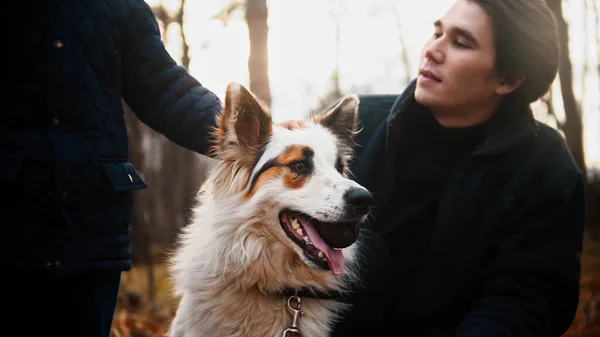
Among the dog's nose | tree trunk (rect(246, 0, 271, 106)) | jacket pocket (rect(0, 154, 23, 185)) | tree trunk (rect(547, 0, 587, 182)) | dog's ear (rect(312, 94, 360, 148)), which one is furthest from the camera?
tree trunk (rect(547, 0, 587, 182))

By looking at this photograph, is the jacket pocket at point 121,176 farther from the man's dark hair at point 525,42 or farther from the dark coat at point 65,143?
the man's dark hair at point 525,42

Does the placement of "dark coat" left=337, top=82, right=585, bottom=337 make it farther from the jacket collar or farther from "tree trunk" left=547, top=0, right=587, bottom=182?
"tree trunk" left=547, top=0, right=587, bottom=182

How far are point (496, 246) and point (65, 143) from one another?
224 cm

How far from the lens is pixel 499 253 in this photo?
2930mm

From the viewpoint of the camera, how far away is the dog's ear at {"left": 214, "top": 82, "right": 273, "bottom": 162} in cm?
278

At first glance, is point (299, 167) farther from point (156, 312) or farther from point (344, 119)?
point (156, 312)

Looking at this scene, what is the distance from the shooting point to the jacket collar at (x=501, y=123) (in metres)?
2.98

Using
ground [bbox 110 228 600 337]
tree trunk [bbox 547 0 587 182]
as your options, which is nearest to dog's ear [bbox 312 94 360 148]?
ground [bbox 110 228 600 337]

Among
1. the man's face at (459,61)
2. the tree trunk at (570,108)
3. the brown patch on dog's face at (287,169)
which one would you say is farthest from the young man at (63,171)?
the tree trunk at (570,108)

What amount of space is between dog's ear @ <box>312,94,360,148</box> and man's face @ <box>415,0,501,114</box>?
0.38 meters

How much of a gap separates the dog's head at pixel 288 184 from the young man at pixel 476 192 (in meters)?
0.49

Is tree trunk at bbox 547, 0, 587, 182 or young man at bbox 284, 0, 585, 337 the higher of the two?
young man at bbox 284, 0, 585, 337

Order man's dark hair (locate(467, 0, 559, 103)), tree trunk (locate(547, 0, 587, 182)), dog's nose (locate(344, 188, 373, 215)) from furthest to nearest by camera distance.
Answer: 1. tree trunk (locate(547, 0, 587, 182))
2. man's dark hair (locate(467, 0, 559, 103))
3. dog's nose (locate(344, 188, 373, 215))

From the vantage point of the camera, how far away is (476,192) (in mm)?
3004
